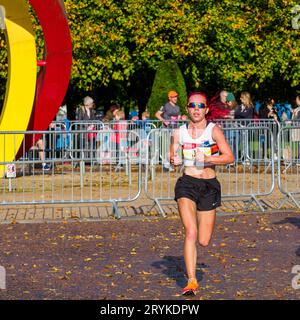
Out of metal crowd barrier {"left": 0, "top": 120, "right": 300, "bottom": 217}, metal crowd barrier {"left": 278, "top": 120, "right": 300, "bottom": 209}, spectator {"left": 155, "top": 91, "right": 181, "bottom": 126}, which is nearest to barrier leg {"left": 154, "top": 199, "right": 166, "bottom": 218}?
metal crowd barrier {"left": 0, "top": 120, "right": 300, "bottom": 217}

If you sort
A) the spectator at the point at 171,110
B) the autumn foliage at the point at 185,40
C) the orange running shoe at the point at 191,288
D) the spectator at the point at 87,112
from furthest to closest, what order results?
the autumn foliage at the point at 185,40, the spectator at the point at 87,112, the spectator at the point at 171,110, the orange running shoe at the point at 191,288

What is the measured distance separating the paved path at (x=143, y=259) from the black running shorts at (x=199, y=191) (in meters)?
0.71

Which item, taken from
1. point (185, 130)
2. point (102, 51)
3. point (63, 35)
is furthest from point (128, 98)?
point (185, 130)

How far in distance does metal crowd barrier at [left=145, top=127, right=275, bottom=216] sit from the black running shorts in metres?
6.15

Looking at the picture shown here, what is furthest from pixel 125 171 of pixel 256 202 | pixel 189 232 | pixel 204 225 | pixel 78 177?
pixel 189 232

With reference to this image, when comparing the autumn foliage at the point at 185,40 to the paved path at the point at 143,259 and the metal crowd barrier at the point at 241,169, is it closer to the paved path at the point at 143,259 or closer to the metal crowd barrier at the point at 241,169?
the metal crowd barrier at the point at 241,169

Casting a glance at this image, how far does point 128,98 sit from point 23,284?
24223 millimetres

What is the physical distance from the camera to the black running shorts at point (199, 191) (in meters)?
9.48

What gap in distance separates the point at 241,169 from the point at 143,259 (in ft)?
22.5

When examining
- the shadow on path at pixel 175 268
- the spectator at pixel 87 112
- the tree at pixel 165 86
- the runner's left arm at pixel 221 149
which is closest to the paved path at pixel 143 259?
the shadow on path at pixel 175 268

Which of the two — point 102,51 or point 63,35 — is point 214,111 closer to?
point 63,35

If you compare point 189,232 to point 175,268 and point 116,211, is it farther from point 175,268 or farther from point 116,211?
point 116,211

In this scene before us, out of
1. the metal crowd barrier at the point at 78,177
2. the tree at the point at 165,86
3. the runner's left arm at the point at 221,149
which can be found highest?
the tree at the point at 165,86

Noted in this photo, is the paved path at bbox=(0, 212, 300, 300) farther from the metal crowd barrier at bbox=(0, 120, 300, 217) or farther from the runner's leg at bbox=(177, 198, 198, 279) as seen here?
the metal crowd barrier at bbox=(0, 120, 300, 217)
